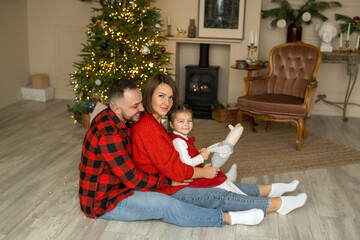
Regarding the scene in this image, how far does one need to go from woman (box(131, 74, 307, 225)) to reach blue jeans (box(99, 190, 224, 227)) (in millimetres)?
73

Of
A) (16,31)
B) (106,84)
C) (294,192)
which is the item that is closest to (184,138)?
(294,192)

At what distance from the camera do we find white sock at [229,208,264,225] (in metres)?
2.51

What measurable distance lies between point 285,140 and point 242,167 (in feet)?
3.41

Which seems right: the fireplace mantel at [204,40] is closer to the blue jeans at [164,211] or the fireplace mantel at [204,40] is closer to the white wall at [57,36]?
the white wall at [57,36]

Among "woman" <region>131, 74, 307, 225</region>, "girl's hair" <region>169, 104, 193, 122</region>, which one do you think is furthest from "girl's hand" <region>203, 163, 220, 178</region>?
"girl's hair" <region>169, 104, 193, 122</region>

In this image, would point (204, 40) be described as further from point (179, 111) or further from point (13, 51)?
point (179, 111)

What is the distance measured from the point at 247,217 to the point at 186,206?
0.37m

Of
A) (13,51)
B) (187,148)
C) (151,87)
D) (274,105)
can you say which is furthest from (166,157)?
(13,51)

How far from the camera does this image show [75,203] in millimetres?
2855

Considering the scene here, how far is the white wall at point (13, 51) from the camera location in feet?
18.6

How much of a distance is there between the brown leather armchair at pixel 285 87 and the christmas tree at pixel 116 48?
3.58 ft

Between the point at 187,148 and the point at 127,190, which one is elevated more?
the point at 187,148

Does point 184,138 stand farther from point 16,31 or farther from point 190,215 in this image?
point 16,31

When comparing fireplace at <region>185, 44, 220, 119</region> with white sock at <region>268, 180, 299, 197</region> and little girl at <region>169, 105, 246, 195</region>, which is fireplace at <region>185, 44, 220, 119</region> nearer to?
white sock at <region>268, 180, 299, 197</region>
